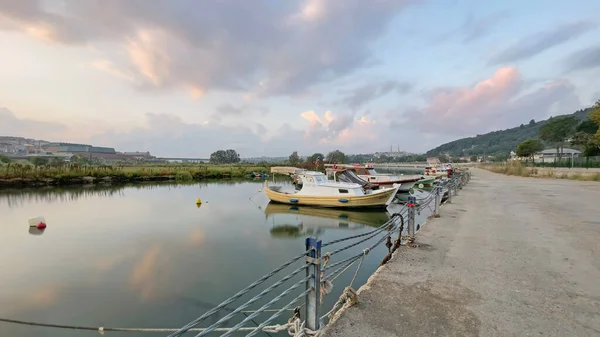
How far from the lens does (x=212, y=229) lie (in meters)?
12.9

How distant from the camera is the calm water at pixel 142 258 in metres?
5.79

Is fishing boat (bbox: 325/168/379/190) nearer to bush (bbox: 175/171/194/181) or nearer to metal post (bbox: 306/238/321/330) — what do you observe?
metal post (bbox: 306/238/321/330)

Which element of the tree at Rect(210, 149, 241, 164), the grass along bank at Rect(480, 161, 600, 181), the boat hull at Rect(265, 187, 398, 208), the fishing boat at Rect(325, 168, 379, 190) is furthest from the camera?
the tree at Rect(210, 149, 241, 164)

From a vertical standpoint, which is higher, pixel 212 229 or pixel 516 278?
pixel 516 278

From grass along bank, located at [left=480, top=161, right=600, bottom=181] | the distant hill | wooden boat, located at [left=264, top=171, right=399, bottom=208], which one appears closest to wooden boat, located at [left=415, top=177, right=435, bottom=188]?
grass along bank, located at [left=480, top=161, right=600, bottom=181]

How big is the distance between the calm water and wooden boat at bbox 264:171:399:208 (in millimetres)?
570

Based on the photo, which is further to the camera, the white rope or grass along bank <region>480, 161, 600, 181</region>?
grass along bank <region>480, 161, 600, 181</region>

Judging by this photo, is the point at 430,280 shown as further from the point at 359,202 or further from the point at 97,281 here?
the point at 359,202

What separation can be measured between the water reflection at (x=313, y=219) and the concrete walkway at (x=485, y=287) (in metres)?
6.49

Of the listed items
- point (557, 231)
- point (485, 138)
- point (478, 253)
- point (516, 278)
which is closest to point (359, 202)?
point (557, 231)

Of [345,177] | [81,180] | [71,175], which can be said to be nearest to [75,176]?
[71,175]

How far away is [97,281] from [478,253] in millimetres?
8488

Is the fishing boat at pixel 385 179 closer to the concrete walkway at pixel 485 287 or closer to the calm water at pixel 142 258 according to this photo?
the calm water at pixel 142 258

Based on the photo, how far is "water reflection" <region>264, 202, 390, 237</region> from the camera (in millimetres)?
13219
